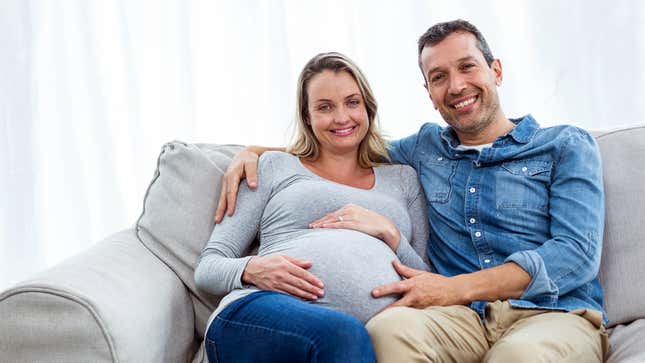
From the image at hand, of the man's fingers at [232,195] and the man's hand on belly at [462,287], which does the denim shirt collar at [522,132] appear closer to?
the man's hand on belly at [462,287]

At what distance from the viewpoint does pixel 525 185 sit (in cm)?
167

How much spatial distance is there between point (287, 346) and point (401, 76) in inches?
61.0

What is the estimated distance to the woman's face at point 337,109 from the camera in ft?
5.95

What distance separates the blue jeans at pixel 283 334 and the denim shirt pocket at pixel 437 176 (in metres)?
0.55

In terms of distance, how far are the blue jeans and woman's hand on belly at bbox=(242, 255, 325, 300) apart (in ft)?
0.21

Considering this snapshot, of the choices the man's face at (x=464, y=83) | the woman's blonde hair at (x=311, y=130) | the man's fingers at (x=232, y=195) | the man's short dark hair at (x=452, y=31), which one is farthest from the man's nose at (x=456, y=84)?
the man's fingers at (x=232, y=195)

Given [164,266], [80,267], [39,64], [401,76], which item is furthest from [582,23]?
[39,64]

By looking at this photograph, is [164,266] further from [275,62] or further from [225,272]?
[275,62]

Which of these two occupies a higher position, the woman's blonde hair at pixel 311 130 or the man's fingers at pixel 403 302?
the woman's blonde hair at pixel 311 130

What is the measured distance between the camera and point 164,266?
65.8 inches

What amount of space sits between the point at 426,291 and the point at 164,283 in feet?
1.94

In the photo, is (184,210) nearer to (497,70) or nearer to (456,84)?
(456,84)

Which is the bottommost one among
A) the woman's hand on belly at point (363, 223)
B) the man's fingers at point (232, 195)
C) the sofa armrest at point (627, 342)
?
the sofa armrest at point (627, 342)

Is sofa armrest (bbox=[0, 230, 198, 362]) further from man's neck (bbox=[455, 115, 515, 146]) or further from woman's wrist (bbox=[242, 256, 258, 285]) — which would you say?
man's neck (bbox=[455, 115, 515, 146])
